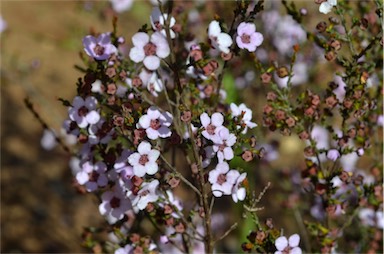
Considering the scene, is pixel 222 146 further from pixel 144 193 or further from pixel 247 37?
pixel 247 37

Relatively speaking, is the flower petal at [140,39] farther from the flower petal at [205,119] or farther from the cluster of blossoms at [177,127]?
the flower petal at [205,119]

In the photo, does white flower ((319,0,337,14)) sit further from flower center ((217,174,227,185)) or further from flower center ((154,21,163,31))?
flower center ((217,174,227,185))

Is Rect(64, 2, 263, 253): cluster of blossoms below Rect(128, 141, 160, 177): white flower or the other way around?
the other way around

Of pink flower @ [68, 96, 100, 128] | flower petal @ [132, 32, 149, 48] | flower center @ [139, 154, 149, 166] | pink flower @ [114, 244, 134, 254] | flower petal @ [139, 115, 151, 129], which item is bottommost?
pink flower @ [114, 244, 134, 254]

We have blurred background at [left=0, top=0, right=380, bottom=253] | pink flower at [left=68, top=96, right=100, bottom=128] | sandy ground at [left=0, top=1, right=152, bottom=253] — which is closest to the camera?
pink flower at [left=68, top=96, right=100, bottom=128]

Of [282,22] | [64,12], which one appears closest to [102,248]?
[282,22]

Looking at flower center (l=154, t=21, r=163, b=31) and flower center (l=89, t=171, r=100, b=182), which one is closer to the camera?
flower center (l=154, t=21, r=163, b=31)

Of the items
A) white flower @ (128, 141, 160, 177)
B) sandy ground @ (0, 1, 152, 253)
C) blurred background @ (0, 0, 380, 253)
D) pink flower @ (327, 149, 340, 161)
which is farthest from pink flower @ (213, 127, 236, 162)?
sandy ground @ (0, 1, 152, 253)
